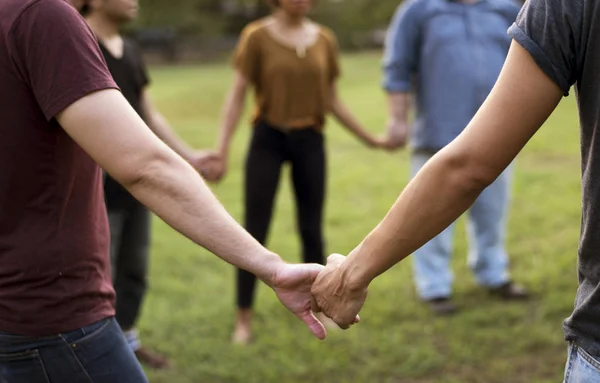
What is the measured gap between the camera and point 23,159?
209 centimetres

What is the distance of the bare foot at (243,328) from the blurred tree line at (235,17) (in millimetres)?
45060

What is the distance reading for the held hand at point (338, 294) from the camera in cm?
244

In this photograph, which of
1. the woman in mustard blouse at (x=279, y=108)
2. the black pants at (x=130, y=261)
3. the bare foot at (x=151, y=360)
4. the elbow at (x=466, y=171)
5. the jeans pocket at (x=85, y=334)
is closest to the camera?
the elbow at (x=466, y=171)

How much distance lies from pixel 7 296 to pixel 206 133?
1418 cm

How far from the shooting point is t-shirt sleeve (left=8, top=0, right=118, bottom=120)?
197cm

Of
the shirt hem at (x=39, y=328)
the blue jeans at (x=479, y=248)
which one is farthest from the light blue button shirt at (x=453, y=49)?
the shirt hem at (x=39, y=328)

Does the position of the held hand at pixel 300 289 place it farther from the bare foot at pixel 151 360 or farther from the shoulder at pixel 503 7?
the shoulder at pixel 503 7

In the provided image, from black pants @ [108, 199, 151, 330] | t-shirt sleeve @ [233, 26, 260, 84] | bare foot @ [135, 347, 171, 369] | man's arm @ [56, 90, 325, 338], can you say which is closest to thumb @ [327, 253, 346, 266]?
man's arm @ [56, 90, 325, 338]

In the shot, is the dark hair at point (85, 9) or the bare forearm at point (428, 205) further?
the dark hair at point (85, 9)

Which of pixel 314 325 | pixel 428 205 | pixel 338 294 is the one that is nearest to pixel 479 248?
pixel 314 325

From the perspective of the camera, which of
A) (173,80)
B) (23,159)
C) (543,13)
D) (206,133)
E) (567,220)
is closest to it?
(543,13)

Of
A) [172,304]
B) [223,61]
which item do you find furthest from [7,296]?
[223,61]

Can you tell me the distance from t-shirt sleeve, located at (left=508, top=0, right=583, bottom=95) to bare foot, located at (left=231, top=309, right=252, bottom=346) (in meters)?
3.57

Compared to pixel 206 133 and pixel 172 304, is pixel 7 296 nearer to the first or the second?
pixel 172 304
